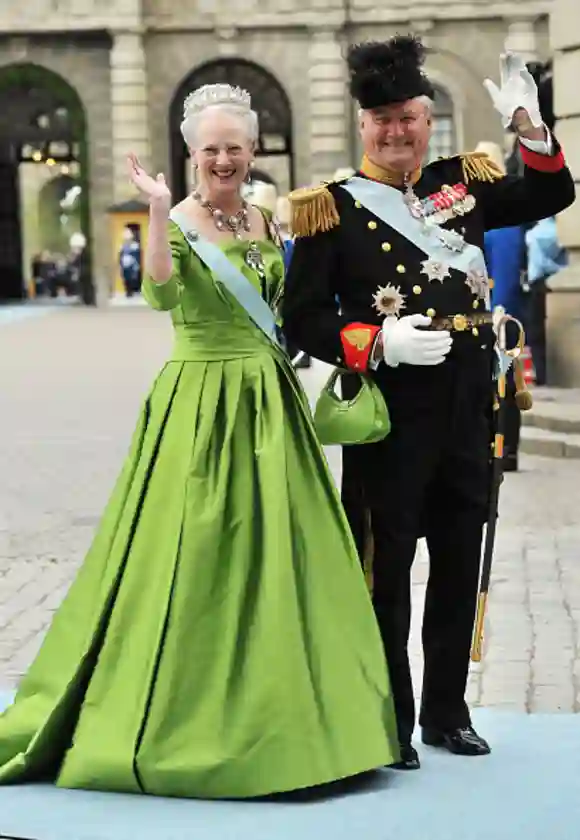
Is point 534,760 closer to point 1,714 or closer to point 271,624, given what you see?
point 271,624

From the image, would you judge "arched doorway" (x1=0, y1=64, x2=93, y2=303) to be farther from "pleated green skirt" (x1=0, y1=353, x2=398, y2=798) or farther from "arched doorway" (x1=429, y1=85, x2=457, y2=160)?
"pleated green skirt" (x1=0, y1=353, x2=398, y2=798)

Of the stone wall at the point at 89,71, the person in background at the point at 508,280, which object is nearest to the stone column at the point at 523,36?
the stone wall at the point at 89,71

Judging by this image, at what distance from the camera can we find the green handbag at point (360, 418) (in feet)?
13.4

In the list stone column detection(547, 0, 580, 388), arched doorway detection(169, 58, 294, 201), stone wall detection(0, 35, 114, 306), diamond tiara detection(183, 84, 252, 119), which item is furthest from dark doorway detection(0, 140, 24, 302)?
diamond tiara detection(183, 84, 252, 119)

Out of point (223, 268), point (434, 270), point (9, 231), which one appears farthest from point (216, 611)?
point (9, 231)

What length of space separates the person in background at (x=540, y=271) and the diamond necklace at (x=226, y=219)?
350 inches

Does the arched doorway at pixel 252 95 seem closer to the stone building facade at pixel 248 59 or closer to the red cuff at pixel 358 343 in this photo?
the stone building facade at pixel 248 59

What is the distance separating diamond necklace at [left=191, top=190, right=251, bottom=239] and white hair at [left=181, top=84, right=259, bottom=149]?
14 centimetres

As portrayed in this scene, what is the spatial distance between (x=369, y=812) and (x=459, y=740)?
0.56 m

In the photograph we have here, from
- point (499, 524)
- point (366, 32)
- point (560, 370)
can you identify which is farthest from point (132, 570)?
point (366, 32)

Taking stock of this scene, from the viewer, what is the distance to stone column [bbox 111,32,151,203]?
34.7m

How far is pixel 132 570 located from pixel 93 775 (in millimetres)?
491

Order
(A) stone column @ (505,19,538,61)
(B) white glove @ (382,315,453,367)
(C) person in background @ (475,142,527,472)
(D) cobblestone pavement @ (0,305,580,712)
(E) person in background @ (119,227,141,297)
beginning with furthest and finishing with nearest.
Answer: (E) person in background @ (119,227,141,297), (A) stone column @ (505,19,538,61), (C) person in background @ (475,142,527,472), (D) cobblestone pavement @ (0,305,580,712), (B) white glove @ (382,315,453,367)

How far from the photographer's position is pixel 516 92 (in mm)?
4191
